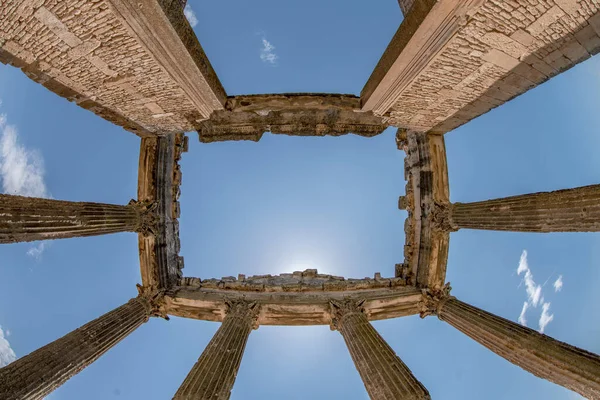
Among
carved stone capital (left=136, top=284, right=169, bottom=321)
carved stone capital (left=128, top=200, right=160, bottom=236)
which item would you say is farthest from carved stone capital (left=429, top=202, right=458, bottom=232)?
carved stone capital (left=136, top=284, right=169, bottom=321)

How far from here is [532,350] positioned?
8.18m

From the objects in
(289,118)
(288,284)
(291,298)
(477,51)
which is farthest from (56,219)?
(477,51)

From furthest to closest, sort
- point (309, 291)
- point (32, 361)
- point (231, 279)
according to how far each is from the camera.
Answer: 1. point (231, 279)
2. point (309, 291)
3. point (32, 361)

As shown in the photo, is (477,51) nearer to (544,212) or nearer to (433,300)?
(544,212)

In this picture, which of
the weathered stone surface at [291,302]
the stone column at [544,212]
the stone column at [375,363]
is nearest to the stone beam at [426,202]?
the weathered stone surface at [291,302]

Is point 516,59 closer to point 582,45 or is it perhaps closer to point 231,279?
point 582,45

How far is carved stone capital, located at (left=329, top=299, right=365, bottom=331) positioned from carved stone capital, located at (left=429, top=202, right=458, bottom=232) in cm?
354

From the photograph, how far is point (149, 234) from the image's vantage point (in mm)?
12156

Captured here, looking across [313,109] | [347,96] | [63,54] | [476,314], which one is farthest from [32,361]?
[476,314]

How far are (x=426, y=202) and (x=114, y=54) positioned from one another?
33.3ft

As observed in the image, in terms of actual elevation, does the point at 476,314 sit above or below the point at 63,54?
below

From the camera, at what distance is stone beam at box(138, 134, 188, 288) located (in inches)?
484

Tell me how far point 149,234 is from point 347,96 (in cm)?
778

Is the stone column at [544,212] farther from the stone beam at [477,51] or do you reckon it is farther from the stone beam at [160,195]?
the stone beam at [160,195]
